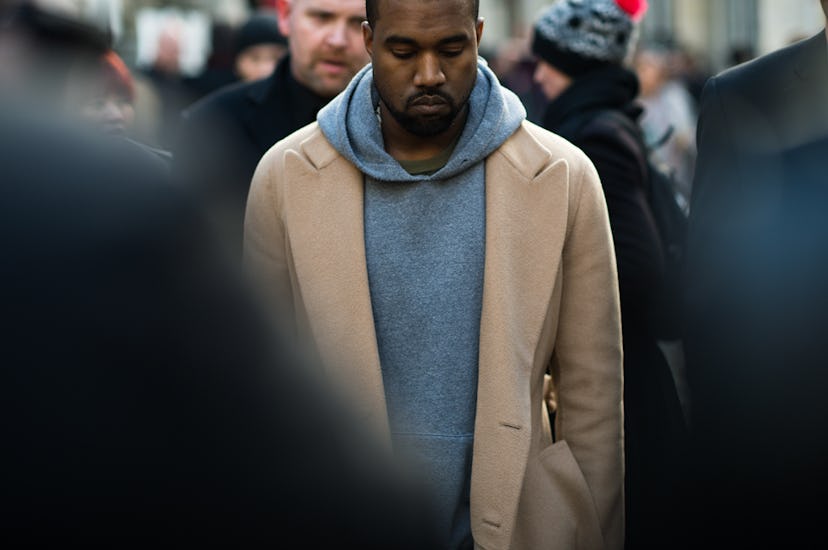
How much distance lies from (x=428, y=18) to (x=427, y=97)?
17cm

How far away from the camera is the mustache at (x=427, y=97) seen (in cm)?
304

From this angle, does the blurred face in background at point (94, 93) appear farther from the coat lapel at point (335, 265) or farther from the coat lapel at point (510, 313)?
the coat lapel at point (510, 313)

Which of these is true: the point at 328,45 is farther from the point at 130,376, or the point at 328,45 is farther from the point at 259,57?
the point at 130,376

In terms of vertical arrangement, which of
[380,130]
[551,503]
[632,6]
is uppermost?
[632,6]

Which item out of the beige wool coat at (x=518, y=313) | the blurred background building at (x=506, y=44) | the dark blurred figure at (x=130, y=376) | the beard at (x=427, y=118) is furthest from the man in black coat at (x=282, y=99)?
the dark blurred figure at (x=130, y=376)

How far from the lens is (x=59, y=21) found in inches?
64.7

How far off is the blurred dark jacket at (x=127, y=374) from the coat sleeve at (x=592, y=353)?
5.80ft

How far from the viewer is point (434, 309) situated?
2998mm

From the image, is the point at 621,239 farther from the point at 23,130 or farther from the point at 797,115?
the point at 23,130

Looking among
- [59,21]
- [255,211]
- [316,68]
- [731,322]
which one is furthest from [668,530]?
[59,21]

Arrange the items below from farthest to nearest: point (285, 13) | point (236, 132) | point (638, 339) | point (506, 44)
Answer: point (506, 44), point (285, 13), point (236, 132), point (638, 339)

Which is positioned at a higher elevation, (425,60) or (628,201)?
(425,60)

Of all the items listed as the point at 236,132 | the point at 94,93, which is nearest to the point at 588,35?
the point at 236,132

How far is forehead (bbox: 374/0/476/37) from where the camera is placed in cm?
300
